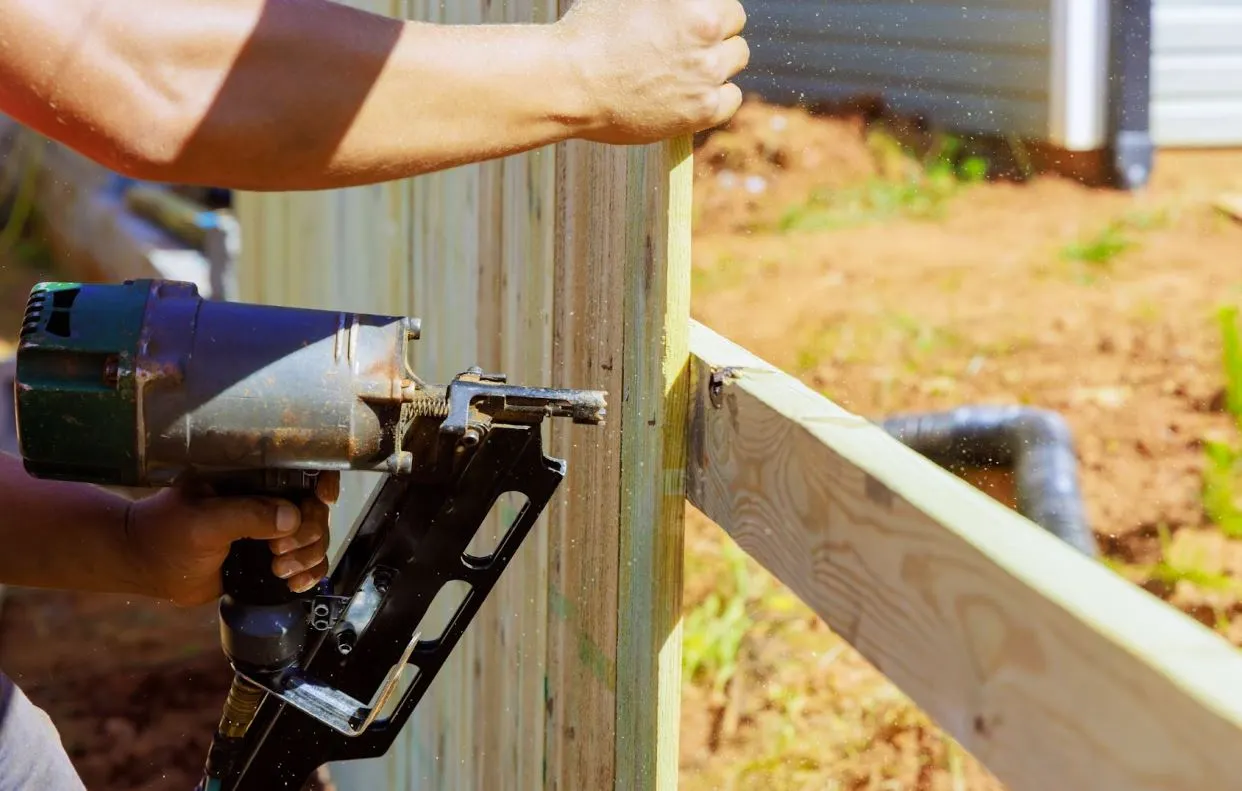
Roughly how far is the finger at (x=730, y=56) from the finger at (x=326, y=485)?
0.72 m

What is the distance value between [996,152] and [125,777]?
6.80 metres

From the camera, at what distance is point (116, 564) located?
200 centimetres

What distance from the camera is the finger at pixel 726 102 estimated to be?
63.4 inches

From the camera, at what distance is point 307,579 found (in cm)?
187

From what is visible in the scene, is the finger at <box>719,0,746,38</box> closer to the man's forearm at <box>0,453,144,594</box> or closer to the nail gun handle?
the nail gun handle

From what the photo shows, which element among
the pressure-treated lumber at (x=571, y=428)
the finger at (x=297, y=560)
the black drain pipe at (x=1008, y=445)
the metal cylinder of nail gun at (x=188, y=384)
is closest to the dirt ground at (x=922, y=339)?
the black drain pipe at (x=1008, y=445)

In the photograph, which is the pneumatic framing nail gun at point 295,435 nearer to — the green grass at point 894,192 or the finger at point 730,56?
the finger at point 730,56

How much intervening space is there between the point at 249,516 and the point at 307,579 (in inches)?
6.8

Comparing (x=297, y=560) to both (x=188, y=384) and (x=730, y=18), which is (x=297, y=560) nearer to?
(x=188, y=384)

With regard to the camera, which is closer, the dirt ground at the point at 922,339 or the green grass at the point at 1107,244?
the dirt ground at the point at 922,339

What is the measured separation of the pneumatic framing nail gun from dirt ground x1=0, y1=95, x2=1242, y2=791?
73.9 inches

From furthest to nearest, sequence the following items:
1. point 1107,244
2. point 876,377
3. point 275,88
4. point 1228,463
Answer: point 1107,244, point 876,377, point 1228,463, point 275,88

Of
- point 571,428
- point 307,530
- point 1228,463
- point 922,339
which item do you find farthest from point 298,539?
point 922,339

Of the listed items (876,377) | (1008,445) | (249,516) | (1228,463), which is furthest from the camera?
(876,377)
